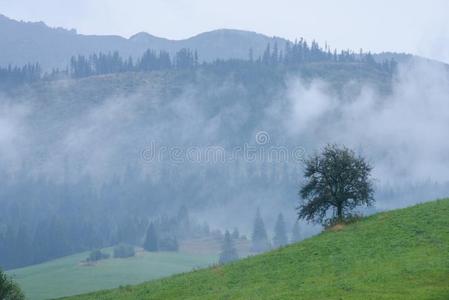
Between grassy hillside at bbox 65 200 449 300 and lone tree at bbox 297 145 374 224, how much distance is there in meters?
5.48

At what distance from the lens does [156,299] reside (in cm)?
4903

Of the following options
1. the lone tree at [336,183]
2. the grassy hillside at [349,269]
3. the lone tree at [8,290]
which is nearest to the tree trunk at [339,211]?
the lone tree at [336,183]

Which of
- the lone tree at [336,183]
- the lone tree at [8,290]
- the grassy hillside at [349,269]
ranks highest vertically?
the lone tree at [336,183]

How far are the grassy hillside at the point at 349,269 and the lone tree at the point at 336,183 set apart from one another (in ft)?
18.0

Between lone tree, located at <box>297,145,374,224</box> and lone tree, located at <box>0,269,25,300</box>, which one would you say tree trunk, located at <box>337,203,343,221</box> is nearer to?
lone tree, located at <box>297,145,374,224</box>

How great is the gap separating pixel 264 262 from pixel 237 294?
36.5ft

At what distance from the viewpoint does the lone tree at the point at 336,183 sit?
220ft

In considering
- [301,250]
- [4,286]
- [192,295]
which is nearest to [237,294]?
[192,295]

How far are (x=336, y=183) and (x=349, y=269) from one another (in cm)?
2448

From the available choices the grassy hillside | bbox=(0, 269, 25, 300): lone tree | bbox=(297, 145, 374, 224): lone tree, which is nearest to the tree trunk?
bbox=(297, 145, 374, 224): lone tree

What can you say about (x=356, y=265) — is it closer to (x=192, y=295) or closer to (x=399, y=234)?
(x=399, y=234)

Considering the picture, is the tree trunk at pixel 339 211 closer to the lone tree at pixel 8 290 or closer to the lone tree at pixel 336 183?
→ the lone tree at pixel 336 183

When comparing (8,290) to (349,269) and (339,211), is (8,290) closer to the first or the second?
(339,211)

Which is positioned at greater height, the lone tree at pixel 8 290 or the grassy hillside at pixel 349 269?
the grassy hillside at pixel 349 269
